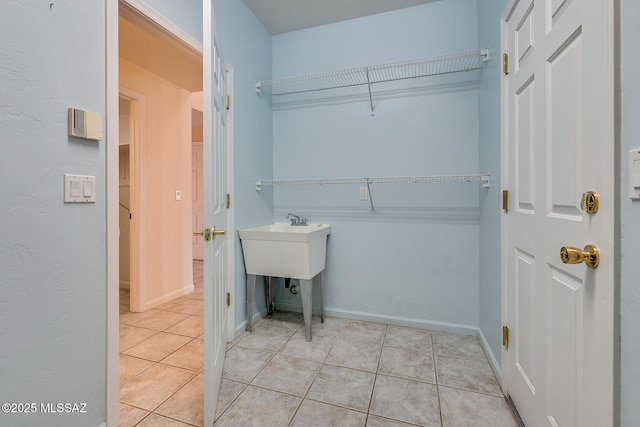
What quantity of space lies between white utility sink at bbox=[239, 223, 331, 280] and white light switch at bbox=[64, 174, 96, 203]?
1083mm

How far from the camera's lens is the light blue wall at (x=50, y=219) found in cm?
90

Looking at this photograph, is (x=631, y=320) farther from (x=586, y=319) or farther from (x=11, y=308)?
(x=11, y=308)

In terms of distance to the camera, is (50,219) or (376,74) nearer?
(50,219)

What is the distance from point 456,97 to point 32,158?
8.09 feet

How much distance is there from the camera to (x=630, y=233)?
62 cm

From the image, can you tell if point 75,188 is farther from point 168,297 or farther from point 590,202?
point 168,297

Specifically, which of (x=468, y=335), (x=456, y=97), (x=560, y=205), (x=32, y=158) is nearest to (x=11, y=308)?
(x=32, y=158)

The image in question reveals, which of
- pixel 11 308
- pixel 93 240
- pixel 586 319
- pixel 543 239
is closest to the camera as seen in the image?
pixel 586 319

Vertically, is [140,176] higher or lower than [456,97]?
lower

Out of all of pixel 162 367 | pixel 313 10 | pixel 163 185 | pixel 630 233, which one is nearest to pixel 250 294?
pixel 162 367

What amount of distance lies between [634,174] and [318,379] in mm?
1592

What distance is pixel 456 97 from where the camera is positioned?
2.12 metres

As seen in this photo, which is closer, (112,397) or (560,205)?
(560,205)

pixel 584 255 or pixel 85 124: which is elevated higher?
pixel 85 124
